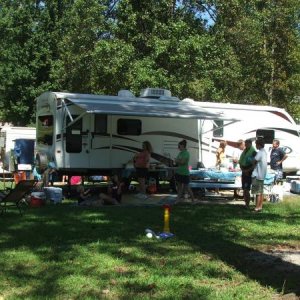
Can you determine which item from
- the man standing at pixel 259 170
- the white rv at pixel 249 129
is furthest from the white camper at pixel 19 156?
the man standing at pixel 259 170

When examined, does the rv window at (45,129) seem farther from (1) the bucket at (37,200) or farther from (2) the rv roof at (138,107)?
(1) the bucket at (37,200)

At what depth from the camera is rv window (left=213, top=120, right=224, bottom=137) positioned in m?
18.1

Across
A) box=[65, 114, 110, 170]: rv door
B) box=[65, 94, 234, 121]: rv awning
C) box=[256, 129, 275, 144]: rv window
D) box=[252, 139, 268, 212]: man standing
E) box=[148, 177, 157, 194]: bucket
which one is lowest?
box=[148, 177, 157, 194]: bucket

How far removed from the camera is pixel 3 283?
562 centimetres

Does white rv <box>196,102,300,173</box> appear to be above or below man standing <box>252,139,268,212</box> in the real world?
above

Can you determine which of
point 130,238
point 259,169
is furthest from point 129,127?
point 130,238

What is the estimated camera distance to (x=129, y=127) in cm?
1688

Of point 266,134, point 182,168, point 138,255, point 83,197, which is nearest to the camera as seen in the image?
point 138,255

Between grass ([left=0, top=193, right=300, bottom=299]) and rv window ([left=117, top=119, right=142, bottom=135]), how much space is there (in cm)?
590

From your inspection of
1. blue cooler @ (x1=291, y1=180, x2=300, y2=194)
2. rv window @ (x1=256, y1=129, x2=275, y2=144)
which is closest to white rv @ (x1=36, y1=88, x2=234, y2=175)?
rv window @ (x1=256, y1=129, x2=275, y2=144)

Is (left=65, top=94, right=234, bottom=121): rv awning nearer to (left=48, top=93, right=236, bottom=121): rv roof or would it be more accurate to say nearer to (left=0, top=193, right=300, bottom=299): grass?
(left=48, top=93, right=236, bottom=121): rv roof

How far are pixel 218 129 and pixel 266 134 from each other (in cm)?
239

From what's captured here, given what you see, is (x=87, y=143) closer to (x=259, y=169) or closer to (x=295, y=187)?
(x=259, y=169)

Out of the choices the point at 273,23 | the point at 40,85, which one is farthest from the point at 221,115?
the point at 40,85
